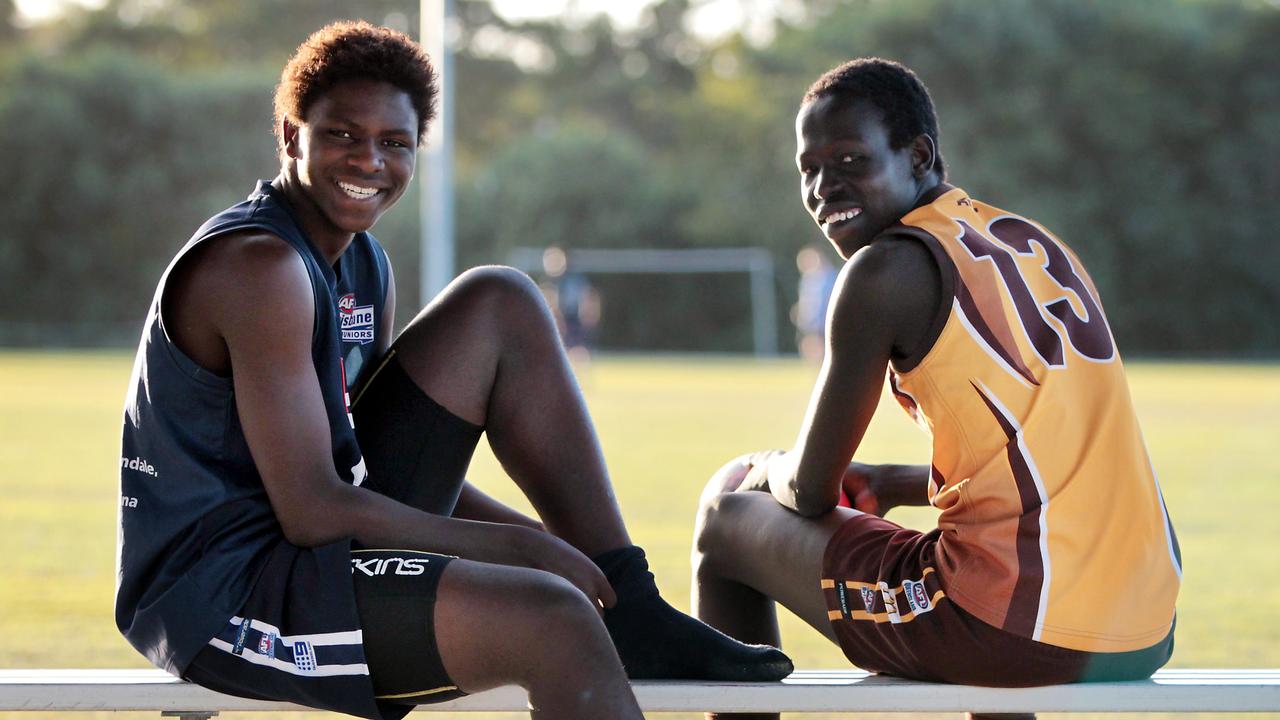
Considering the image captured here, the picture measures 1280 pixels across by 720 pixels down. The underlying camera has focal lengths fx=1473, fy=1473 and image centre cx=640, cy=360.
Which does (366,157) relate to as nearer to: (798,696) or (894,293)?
(894,293)

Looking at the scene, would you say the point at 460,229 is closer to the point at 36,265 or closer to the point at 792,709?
the point at 36,265

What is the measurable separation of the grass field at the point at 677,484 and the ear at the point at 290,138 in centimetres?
163

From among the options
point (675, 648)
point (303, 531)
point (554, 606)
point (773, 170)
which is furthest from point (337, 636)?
point (773, 170)

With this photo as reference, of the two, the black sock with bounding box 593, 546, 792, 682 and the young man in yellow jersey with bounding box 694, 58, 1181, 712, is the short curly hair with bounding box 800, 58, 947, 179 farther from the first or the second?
the black sock with bounding box 593, 546, 792, 682

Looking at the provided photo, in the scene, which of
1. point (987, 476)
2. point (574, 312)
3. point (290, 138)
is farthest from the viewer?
point (574, 312)

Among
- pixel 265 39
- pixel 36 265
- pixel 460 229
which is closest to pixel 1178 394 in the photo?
pixel 460 229

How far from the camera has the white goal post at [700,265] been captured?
1114 inches

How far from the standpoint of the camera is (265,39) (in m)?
40.6

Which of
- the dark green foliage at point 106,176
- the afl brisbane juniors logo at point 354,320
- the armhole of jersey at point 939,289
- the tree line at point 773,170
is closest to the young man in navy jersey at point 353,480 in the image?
the afl brisbane juniors logo at point 354,320

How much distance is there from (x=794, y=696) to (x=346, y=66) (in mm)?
1128

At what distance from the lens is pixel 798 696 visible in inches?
77.7

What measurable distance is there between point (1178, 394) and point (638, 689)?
15.2 m

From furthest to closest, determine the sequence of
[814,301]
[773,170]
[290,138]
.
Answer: [773,170], [814,301], [290,138]

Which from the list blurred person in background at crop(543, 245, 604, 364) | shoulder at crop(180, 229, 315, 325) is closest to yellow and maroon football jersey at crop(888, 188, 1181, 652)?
shoulder at crop(180, 229, 315, 325)
